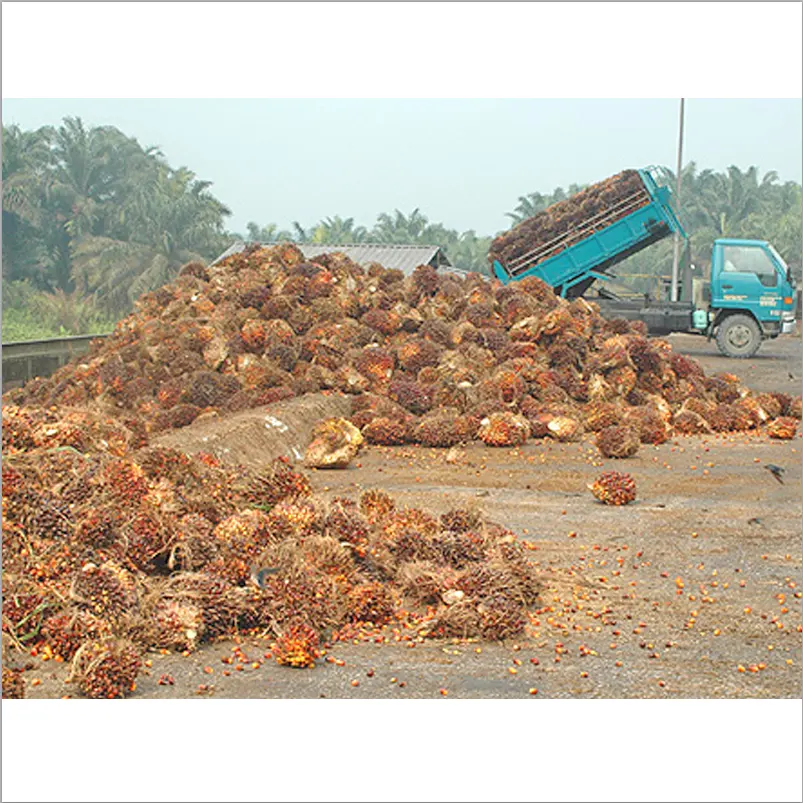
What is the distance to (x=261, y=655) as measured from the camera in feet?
16.6

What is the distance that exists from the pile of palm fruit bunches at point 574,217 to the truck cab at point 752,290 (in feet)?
8.09

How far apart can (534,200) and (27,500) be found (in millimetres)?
41817

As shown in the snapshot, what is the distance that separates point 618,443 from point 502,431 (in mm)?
1277

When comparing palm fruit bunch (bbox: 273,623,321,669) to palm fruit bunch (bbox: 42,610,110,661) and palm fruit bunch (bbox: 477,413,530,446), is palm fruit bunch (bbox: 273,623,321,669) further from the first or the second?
palm fruit bunch (bbox: 477,413,530,446)

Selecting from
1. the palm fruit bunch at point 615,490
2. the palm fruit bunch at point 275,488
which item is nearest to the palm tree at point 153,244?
the palm fruit bunch at point 615,490

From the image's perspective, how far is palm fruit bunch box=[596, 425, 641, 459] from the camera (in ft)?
36.8

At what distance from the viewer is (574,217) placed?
2005 centimetres

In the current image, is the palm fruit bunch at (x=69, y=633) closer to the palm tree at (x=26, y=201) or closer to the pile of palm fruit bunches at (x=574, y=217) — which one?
the pile of palm fruit bunches at (x=574, y=217)

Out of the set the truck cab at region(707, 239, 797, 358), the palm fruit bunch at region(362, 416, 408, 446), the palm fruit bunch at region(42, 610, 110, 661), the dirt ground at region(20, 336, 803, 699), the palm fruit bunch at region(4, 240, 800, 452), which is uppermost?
the truck cab at region(707, 239, 797, 358)

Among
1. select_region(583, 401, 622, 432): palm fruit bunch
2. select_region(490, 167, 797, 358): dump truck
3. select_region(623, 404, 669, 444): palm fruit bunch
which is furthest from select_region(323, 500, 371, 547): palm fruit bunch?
select_region(490, 167, 797, 358): dump truck

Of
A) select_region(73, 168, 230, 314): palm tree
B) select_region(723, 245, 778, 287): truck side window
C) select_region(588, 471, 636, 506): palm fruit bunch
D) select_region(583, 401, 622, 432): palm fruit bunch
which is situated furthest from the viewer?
select_region(73, 168, 230, 314): palm tree

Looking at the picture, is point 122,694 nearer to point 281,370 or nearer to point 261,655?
point 261,655

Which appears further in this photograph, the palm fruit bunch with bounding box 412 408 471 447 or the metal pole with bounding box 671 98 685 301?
the metal pole with bounding box 671 98 685 301

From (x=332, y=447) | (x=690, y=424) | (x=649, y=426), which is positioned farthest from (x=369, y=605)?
(x=690, y=424)
